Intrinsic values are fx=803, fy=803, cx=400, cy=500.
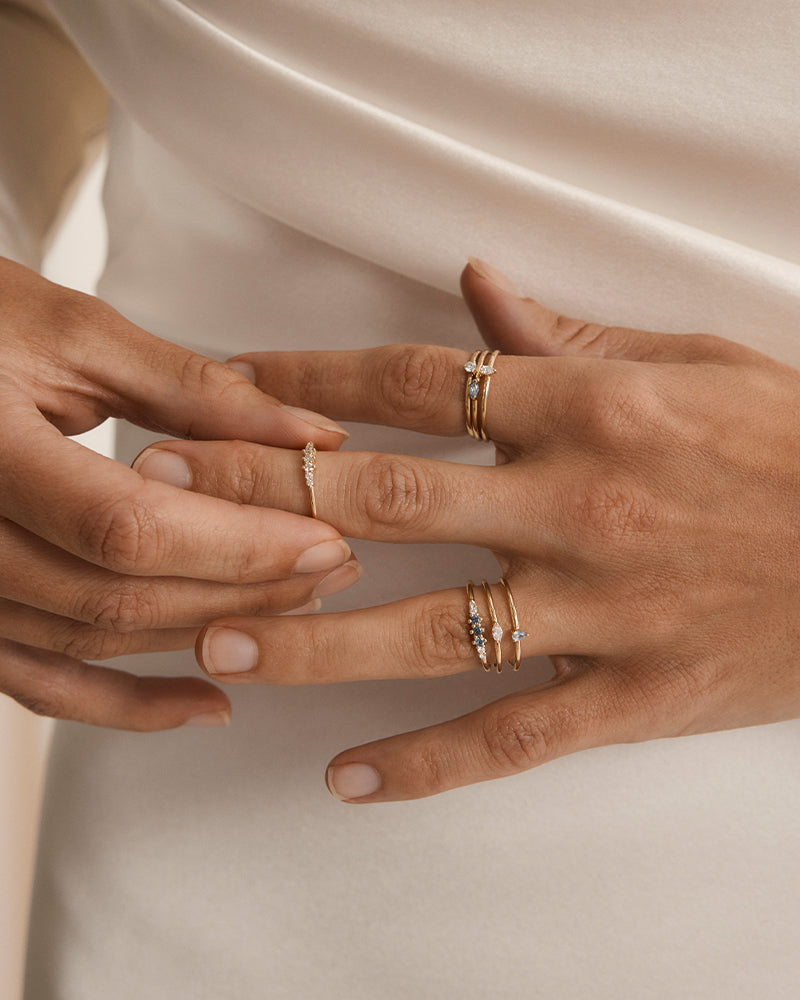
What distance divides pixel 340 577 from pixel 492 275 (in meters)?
0.35

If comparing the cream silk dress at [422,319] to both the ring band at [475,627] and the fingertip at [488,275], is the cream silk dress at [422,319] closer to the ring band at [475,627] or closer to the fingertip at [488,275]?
the fingertip at [488,275]

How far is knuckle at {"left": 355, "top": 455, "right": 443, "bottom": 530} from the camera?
75cm

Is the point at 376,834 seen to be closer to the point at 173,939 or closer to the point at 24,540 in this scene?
the point at 173,939

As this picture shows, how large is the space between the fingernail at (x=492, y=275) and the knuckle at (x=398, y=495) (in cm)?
22

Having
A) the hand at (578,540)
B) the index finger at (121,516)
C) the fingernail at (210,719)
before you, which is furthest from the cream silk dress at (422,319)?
the index finger at (121,516)

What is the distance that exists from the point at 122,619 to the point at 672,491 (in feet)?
1.73

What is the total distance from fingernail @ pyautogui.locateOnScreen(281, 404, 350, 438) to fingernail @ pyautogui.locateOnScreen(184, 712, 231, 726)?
1.28 feet

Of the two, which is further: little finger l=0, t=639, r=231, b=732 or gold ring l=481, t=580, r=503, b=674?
little finger l=0, t=639, r=231, b=732

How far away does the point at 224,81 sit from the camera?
87cm

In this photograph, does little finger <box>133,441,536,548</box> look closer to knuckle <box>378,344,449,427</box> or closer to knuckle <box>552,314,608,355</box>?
knuckle <box>378,344,449,427</box>

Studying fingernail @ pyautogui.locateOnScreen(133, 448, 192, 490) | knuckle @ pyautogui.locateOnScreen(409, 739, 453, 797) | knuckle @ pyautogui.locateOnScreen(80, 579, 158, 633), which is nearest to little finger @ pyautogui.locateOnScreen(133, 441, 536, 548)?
fingernail @ pyautogui.locateOnScreen(133, 448, 192, 490)

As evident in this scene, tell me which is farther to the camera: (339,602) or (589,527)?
(339,602)

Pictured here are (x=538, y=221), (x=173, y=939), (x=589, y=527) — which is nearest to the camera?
(x=589, y=527)

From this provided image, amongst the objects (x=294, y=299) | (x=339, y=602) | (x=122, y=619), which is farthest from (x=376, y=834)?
(x=294, y=299)
